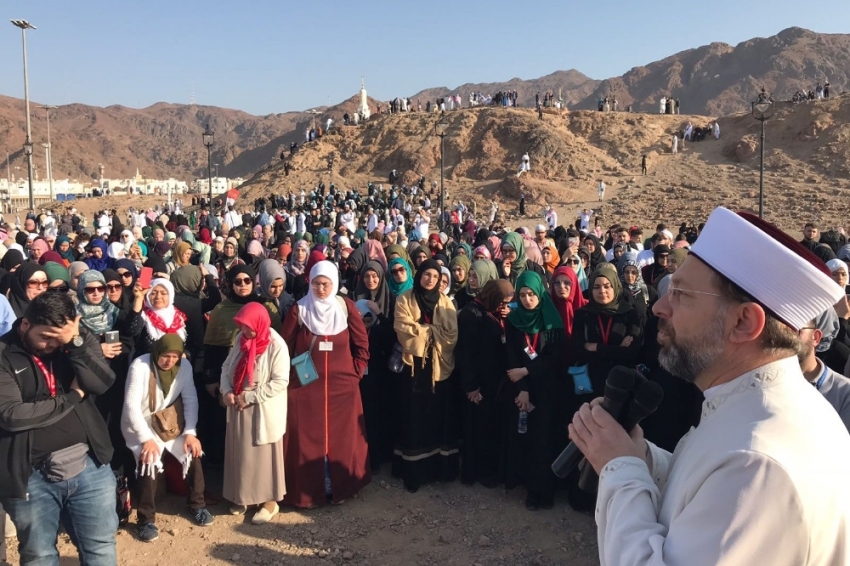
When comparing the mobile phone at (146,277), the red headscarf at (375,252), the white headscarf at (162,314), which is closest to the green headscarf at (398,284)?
the red headscarf at (375,252)

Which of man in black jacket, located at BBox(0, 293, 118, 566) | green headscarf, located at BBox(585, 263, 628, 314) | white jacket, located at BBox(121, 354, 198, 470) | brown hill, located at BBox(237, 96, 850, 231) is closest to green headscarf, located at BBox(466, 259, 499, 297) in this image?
green headscarf, located at BBox(585, 263, 628, 314)

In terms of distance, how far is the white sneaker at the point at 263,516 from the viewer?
4238 mm

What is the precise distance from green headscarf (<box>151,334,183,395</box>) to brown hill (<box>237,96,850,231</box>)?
84.8 ft

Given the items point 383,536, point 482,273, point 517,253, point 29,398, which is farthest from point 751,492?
point 517,253

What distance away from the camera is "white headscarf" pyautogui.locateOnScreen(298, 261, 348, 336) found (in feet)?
14.3

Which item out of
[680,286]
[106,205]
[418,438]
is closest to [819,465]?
[680,286]

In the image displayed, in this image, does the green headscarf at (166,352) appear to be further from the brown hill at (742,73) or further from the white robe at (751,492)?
the brown hill at (742,73)

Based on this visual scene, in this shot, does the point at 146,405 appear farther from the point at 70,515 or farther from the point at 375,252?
the point at 375,252

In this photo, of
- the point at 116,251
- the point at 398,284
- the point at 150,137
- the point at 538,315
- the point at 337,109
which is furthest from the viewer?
the point at 150,137

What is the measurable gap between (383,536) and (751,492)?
356cm

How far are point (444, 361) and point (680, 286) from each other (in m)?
3.40

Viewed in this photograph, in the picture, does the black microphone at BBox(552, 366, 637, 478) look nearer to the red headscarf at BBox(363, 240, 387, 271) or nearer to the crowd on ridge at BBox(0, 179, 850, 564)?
the crowd on ridge at BBox(0, 179, 850, 564)

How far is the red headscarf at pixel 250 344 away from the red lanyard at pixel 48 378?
4.21 feet

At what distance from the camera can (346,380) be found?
4477 millimetres
